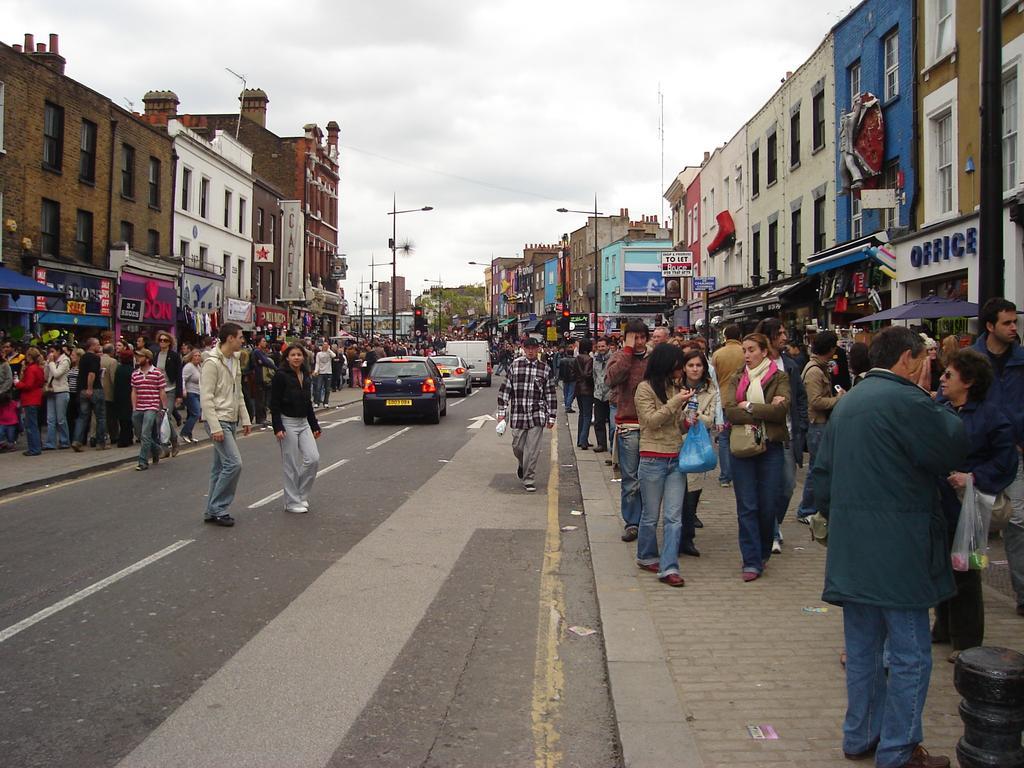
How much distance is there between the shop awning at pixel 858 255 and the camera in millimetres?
18500

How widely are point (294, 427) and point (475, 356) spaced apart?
102 ft

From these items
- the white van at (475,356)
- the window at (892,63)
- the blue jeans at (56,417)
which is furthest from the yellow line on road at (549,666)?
the white van at (475,356)

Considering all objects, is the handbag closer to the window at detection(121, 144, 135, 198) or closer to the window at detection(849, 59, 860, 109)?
the window at detection(849, 59, 860, 109)

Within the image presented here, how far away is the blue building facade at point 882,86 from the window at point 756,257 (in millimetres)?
6882

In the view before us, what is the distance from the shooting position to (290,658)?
16.4 feet

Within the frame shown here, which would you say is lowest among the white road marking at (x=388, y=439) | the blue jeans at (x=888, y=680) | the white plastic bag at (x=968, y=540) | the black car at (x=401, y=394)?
the blue jeans at (x=888, y=680)

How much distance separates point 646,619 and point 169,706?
283cm

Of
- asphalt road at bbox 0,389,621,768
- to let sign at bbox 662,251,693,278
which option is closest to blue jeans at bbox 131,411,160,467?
asphalt road at bbox 0,389,621,768

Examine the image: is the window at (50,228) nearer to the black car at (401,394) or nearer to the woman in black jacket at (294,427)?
the black car at (401,394)

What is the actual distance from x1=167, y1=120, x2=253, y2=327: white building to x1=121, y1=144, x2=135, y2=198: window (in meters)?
3.30

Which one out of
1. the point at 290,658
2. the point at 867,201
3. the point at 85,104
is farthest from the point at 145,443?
Result: the point at 85,104

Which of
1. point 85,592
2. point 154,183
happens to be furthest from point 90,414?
point 154,183

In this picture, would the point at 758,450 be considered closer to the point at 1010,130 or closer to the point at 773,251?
the point at 1010,130

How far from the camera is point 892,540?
3.52 metres
